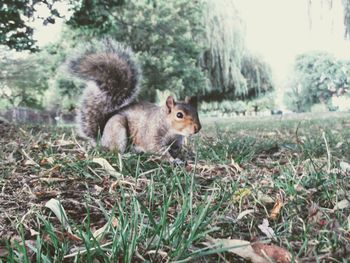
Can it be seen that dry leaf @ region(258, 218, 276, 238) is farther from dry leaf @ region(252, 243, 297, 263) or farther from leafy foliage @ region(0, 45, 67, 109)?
leafy foliage @ region(0, 45, 67, 109)

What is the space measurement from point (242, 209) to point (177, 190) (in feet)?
0.72

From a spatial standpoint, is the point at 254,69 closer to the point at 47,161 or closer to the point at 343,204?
the point at 47,161

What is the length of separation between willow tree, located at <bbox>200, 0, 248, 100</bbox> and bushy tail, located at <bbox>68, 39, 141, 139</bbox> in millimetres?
10198

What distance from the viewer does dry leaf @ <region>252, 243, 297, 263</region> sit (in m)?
0.75

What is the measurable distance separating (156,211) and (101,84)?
1.54 meters

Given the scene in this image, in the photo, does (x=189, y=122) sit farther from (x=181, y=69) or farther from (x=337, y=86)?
(x=337, y=86)

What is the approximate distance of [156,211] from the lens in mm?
1059

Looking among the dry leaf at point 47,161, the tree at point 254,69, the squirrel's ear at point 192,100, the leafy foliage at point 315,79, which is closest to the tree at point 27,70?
the tree at point 254,69

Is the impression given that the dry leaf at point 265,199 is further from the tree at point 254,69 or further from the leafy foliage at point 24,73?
the leafy foliage at point 24,73

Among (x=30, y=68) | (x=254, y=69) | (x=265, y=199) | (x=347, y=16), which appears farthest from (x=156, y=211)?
(x=30, y=68)

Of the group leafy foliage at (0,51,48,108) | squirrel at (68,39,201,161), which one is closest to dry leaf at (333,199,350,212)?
squirrel at (68,39,201,161)

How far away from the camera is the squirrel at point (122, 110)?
2277mm

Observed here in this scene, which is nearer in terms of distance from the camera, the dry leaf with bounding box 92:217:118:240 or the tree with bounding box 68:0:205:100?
the dry leaf with bounding box 92:217:118:240

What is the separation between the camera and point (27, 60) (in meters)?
15.8
